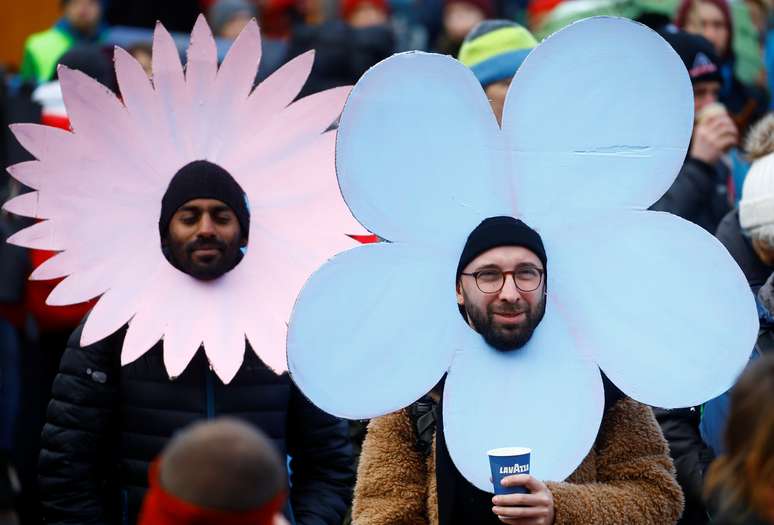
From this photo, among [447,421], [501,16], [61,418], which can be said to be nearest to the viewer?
[447,421]

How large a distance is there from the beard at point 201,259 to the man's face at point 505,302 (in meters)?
0.92

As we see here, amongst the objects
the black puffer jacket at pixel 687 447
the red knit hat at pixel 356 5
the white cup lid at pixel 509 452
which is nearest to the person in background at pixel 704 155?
the black puffer jacket at pixel 687 447

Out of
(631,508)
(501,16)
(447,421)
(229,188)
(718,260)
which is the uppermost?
(501,16)

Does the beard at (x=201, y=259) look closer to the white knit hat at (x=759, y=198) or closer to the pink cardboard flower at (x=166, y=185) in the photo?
the pink cardboard flower at (x=166, y=185)

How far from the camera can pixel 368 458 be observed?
13.6 ft

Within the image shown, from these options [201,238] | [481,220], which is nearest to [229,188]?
[201,238]

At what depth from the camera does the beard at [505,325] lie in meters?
4.00

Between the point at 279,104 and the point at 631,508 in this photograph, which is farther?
the point at 279,104

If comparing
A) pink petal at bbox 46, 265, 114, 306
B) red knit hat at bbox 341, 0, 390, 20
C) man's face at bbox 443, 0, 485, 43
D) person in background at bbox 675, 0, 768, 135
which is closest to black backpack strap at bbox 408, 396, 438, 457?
pink petal at bbox 46, 265, 114, 306

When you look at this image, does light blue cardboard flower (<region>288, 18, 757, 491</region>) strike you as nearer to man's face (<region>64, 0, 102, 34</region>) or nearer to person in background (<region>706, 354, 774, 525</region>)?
person in background (<region>706, 354, 774, 525</region>)

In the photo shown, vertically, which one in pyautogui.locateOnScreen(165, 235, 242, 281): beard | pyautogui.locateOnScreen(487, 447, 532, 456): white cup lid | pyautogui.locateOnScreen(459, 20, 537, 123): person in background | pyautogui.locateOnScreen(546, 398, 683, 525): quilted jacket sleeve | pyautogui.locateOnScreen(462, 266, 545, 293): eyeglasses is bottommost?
pyautogui.locateOnScreen(546, 398, 683, 525): quilted jacket sleeve

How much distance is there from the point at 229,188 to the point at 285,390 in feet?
2.16

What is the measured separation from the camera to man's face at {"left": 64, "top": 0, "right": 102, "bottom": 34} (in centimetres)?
834

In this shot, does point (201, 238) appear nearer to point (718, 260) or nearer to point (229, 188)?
point (229, 188)
